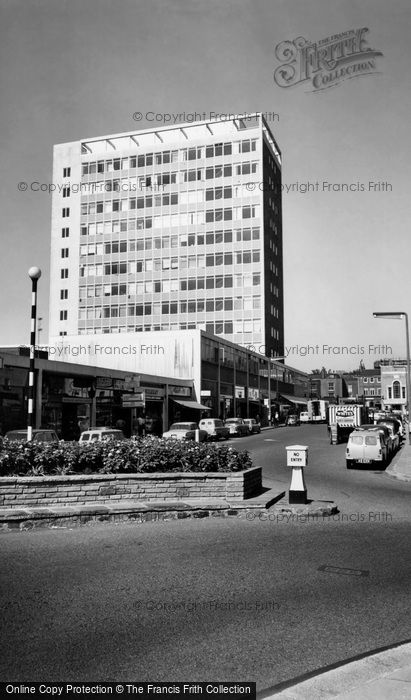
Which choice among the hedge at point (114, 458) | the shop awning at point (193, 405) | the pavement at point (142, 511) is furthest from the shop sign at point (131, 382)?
the pavement at point (142, 511)

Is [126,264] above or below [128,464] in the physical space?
above

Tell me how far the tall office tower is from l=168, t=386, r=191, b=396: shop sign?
27412 millimetres

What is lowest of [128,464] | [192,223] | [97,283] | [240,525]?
[240,525]

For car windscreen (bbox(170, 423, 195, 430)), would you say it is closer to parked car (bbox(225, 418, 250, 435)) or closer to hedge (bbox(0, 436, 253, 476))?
parked car (bbox(225, 418, 250, 435))

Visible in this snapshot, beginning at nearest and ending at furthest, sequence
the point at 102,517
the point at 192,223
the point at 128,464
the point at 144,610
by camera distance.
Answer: the point at 144,610
the point at 102,517
the point at 128,464
the point at 192,223

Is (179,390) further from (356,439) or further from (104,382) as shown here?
(356,439)

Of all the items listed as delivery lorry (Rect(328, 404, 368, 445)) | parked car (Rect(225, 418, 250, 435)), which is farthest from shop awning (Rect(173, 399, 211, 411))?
delivery lorry (Rect(328, 404, 368, 445))

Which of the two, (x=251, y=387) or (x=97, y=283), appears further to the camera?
(x=97, y=283)

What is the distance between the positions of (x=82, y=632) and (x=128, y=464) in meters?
6.56

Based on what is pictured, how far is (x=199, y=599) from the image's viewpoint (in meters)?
5.98

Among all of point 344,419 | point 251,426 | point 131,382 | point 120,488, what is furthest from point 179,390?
point 120,488

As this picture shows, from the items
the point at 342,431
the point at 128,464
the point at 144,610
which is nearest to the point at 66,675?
the point at 144,610

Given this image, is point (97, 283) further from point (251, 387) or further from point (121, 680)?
point (121, 680)

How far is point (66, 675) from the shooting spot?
421 cm
